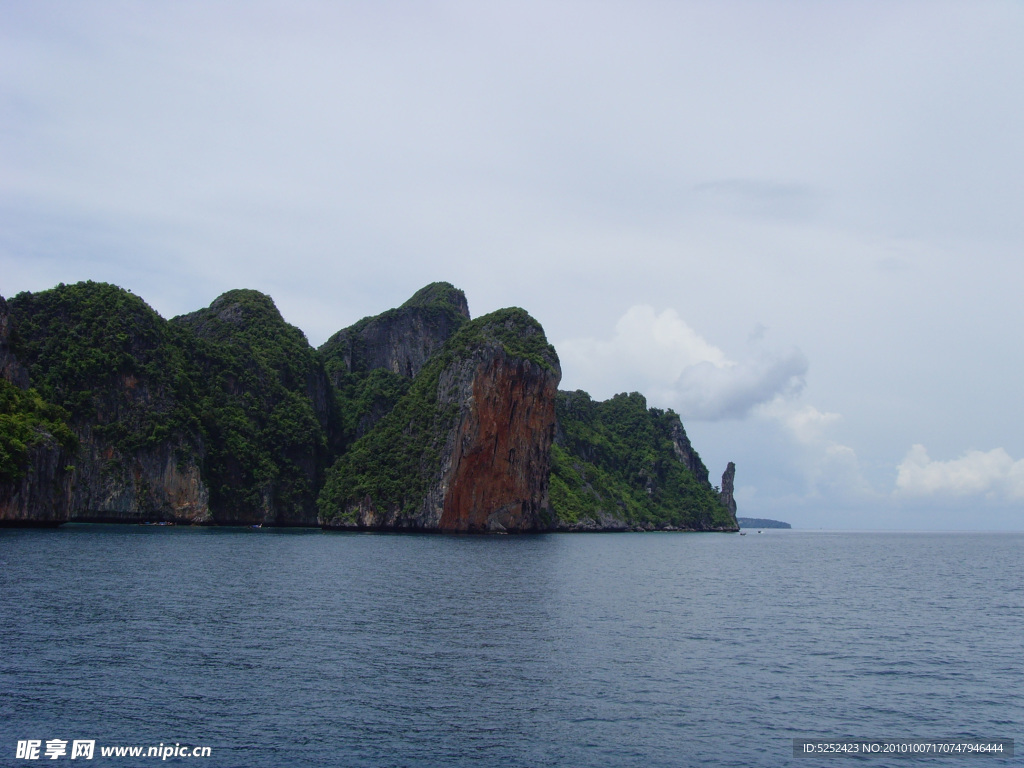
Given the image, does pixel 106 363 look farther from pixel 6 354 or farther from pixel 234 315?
pixel 234 315

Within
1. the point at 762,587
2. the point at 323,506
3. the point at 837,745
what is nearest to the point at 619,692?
the point at 837,745

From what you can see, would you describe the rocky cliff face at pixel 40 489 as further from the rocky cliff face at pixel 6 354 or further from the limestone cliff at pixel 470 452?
the limestone cliff at pixel 470 452

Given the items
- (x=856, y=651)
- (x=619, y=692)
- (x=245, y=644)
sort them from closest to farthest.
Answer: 1. (x=619, y=692)
2. (x=245, y=644)
3. (x=856, y=651)

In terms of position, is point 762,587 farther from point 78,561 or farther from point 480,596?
point 78,561

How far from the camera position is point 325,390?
172625 mm

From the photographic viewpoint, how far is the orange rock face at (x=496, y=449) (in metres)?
115

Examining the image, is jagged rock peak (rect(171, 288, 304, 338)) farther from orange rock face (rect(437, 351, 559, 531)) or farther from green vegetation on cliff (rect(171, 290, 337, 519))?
orange rock face (rect(437, 351, 559, 531))

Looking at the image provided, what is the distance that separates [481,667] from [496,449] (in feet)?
292

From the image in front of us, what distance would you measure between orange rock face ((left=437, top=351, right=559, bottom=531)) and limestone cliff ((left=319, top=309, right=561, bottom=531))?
0.15 m

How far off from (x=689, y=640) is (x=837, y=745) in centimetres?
1312

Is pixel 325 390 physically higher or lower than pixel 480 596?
higher

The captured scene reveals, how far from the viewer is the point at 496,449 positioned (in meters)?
117

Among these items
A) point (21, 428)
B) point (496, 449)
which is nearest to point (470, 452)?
point (496, 449)

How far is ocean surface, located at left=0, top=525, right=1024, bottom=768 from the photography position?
64.6 feet
